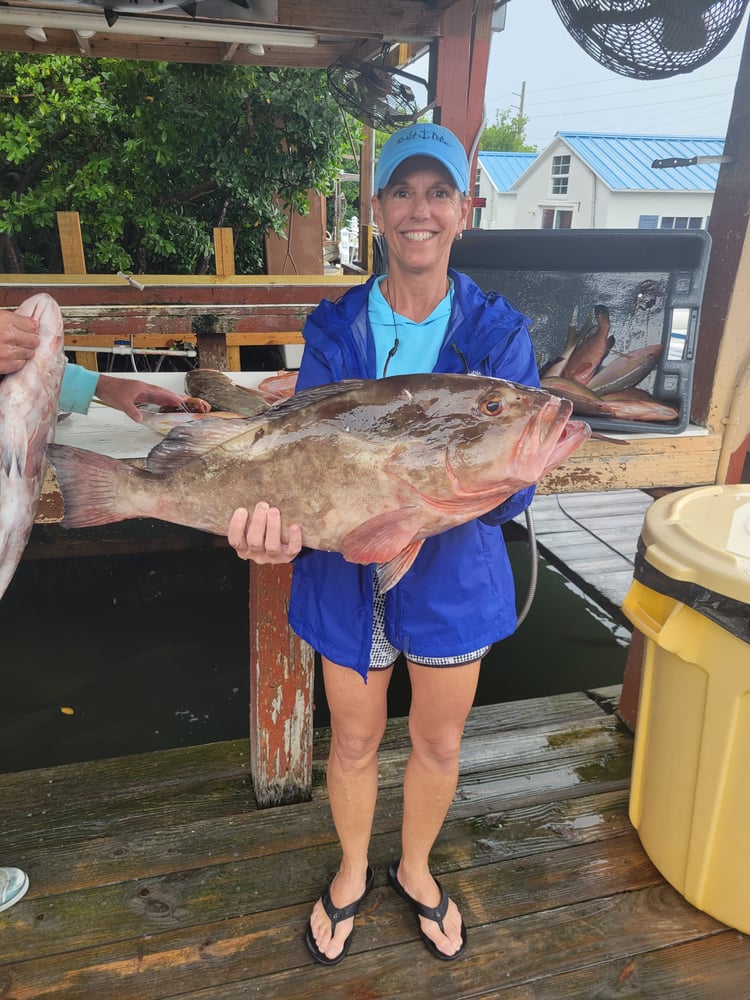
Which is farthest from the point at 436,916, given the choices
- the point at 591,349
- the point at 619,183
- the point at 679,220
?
the point at 679,220

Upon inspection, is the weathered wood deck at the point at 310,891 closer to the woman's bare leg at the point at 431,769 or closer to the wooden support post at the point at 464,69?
the woman's bare leg at the point at 431,769

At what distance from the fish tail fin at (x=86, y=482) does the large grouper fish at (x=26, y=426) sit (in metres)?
0.21

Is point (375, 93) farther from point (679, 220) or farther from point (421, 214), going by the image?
point (679, 220)

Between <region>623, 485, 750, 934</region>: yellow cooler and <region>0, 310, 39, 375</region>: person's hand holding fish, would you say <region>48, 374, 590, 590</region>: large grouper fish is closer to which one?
<region>0, 310, 39, 375</region>: person's hand holding fish

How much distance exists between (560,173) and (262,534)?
47438 millimetres

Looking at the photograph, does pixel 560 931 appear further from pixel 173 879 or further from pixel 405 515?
pixel 405 515

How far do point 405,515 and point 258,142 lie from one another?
900 cm

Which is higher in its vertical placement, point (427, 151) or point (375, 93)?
point (375, 93)

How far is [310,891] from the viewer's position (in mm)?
2449

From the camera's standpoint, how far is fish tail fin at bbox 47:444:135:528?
170cm

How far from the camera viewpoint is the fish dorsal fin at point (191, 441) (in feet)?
5.62

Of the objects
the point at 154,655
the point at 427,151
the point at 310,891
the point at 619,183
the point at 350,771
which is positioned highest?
the point at 619,183

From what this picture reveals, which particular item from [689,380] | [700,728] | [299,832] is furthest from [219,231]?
[700,728]

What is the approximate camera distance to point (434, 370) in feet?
6.18
